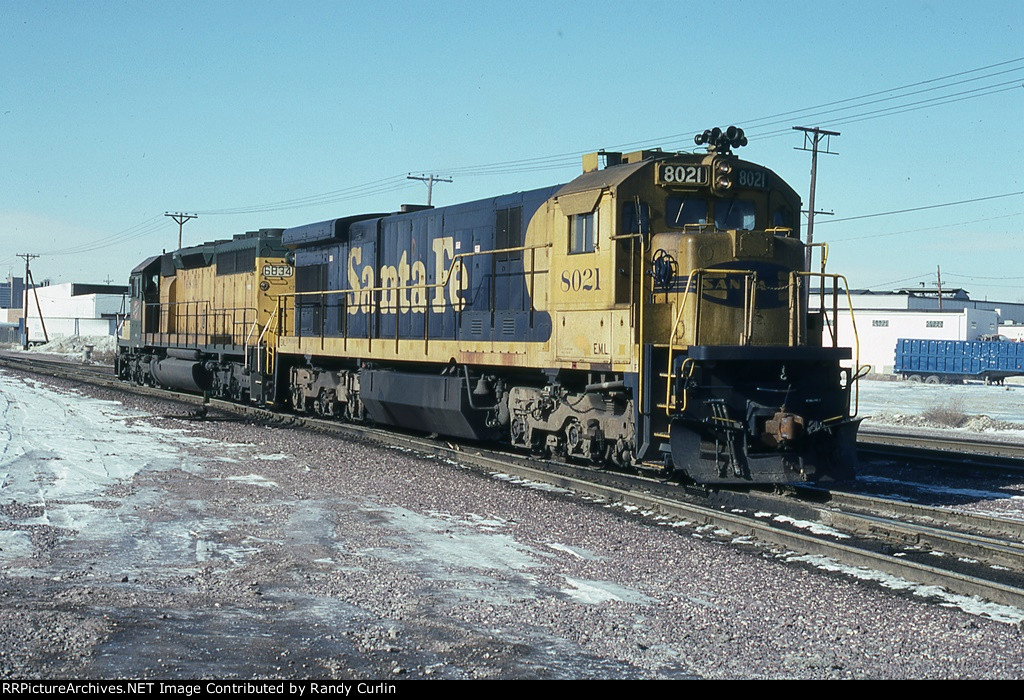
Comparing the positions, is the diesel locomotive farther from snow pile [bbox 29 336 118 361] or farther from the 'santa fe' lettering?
snow pile [bbox 29 336 118 361]

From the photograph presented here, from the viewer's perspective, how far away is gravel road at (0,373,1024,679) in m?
5.02

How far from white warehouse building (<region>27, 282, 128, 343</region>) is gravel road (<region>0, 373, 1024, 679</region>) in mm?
81075

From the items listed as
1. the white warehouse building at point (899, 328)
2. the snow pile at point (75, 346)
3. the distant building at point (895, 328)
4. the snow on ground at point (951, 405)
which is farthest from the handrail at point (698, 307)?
the snow pile at point (75, 346)

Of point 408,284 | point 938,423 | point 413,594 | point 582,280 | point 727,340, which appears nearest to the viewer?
point 413,594

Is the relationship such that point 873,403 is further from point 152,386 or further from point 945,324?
point 945,324

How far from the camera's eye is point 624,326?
34.2 feet

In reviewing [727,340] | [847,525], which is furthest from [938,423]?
[847,525]

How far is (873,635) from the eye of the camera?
5648 mm

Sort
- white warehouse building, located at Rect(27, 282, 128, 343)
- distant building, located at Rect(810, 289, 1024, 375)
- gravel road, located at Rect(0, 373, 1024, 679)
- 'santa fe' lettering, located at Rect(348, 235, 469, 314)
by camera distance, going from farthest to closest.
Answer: white warehouse building, located at Rect(27, 282, 128, 343) < distant building, located at Rect(810, 289, 1024, 375) < 'santa fe' lettering, located at Rect(348, 235, 469, 314) < gravel road, located at Rect(0, 373, 1024, 679)

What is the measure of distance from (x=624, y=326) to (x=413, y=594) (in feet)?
15.8

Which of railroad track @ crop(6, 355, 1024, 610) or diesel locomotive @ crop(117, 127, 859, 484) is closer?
railroad track @ crop(6, 355, 1024, 610)

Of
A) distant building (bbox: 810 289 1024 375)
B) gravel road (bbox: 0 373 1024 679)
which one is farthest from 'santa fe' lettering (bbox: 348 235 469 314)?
distant building (bbox: 810 289 1024 375)

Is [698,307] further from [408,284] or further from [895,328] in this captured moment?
[895,328]

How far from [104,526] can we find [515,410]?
5.72m
